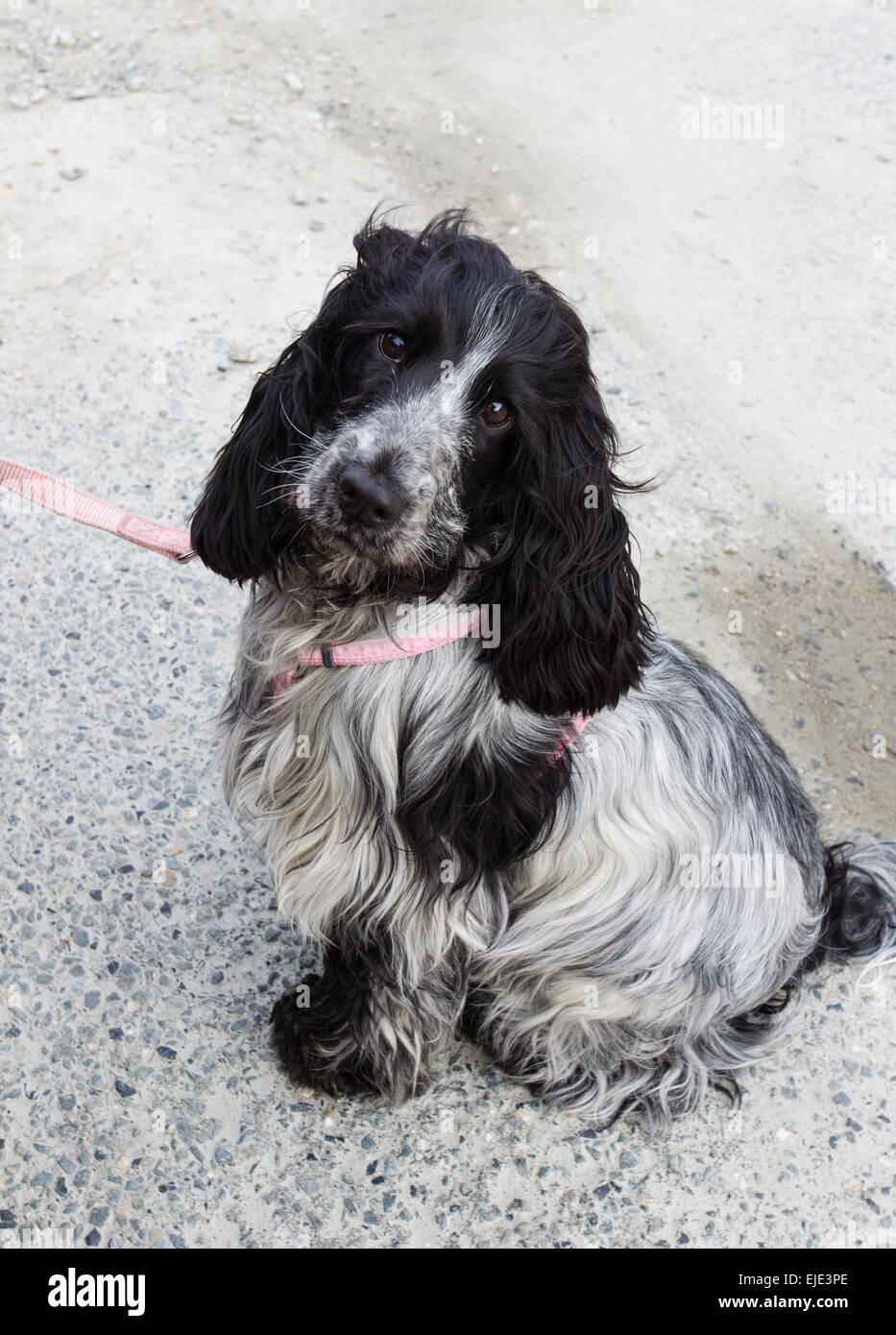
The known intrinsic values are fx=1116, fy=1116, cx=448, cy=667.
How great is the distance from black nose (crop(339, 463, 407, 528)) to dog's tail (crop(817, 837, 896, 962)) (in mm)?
1990

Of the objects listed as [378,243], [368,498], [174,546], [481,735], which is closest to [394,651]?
[481,735]

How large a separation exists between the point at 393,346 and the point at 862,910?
237cm

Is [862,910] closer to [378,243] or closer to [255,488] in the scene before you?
[255,488]

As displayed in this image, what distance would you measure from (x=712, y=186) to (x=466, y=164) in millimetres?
1661

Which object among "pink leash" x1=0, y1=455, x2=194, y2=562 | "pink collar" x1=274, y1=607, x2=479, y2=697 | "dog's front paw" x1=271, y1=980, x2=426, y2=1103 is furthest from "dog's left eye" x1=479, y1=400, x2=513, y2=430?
"dog's front paw" x1=271, y1=980, x2=426, y2=1103

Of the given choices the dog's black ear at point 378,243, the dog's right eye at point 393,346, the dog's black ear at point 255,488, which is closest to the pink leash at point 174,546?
the dog's black ear at point 255,488

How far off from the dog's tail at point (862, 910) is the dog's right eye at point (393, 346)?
211 cm

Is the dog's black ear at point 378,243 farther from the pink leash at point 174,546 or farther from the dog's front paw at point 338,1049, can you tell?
the dog's front paw at point 338,1049

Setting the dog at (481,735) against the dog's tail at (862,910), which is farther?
the dog's tail at (862,910)

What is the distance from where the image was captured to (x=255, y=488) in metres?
2.75

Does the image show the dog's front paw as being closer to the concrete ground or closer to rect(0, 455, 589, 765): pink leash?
the concrete ground

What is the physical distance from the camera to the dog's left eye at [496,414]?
2555mm

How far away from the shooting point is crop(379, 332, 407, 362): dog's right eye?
259 cm
